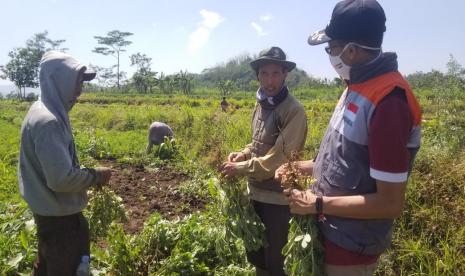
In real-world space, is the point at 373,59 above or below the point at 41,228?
above

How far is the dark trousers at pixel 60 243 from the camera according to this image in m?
2.40

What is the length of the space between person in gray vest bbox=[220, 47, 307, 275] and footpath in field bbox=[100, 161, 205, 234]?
208cm

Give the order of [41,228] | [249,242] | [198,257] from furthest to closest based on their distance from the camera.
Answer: [198,257] < [249,242] < [41,228]

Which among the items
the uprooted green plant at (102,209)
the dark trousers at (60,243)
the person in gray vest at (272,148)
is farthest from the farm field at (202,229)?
the dark trousers at (60,243)

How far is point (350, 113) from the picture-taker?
1670mm

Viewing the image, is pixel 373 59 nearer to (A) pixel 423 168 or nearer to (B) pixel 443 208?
(B) pixel 443 208

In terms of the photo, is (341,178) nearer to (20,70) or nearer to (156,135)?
(156,135)

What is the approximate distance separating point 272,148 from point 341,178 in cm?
108

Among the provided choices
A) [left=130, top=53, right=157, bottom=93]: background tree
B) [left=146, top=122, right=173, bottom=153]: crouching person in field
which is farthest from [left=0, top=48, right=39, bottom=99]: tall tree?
[left=146, top=122, right=173, bottom=153]: crouching person in field

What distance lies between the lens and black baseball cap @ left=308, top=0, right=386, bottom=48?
1634 millimetres

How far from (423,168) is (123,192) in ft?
15.1

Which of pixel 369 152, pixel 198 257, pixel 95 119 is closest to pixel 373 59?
pixel 369 152

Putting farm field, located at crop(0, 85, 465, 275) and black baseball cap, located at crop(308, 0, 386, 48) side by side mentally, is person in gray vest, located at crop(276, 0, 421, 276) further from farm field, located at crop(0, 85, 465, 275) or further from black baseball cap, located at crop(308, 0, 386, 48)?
farm field, located at crop(0, 85, 465, 275)

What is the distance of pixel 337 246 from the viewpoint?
1788 millimetres
